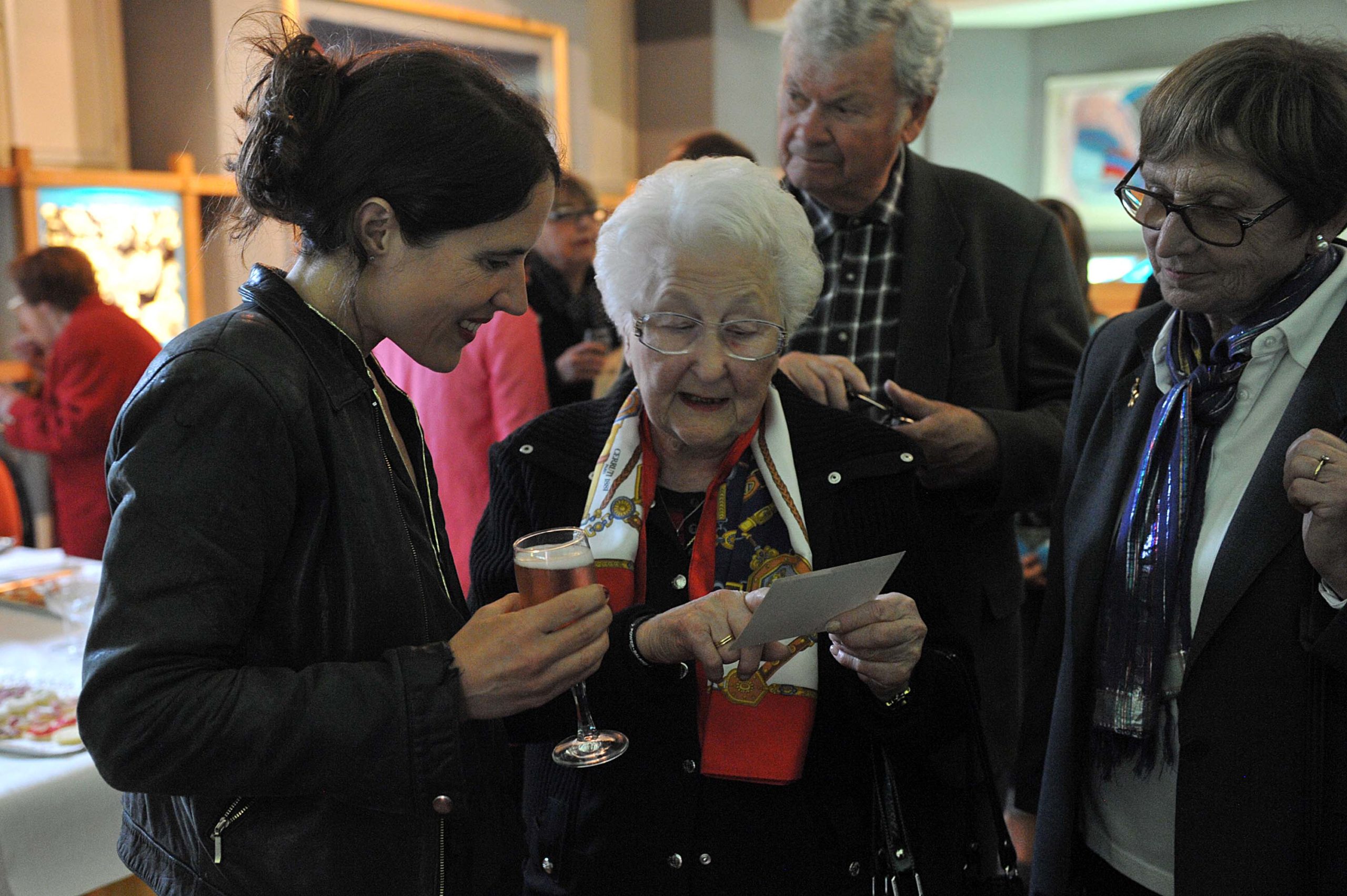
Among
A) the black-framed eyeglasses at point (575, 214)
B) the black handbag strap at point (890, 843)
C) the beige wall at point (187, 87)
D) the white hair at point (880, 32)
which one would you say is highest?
the beige wall at point (187, 87)

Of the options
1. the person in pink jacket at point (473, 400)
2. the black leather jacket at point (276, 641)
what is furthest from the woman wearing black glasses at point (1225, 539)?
the person in pink jacket at point (473, 400)

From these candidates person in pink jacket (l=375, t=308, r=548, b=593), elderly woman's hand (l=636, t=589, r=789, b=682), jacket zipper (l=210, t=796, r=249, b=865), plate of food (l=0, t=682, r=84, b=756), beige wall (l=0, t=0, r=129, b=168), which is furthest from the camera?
beige wall (l=0, t=0, r=129, b=168)

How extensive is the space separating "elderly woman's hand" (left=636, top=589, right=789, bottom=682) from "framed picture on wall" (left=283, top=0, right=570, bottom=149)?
3.94m

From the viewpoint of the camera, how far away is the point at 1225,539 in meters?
1.53

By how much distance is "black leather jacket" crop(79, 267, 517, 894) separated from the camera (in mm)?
1053

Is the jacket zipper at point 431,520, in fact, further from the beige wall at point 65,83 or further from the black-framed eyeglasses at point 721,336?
the beige wall at point 65,83

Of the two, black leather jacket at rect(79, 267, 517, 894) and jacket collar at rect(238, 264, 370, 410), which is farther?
jacket collar at rect(238, 264, 370, 410)

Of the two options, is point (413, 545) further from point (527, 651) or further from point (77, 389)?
point (77, 389)

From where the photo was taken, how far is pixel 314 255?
1295 millimetres

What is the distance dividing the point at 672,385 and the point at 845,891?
79 centimetres

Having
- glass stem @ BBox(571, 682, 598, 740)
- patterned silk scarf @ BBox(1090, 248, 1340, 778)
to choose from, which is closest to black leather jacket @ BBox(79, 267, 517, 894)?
glass stem @ BBox(571, 682, 598, 740)

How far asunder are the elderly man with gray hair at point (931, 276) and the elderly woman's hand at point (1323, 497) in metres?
0.75

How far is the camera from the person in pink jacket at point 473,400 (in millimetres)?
3213

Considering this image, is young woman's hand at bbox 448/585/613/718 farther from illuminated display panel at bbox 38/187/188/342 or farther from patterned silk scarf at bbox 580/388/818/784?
illuminated display panel at bbox 38/187/188/342
